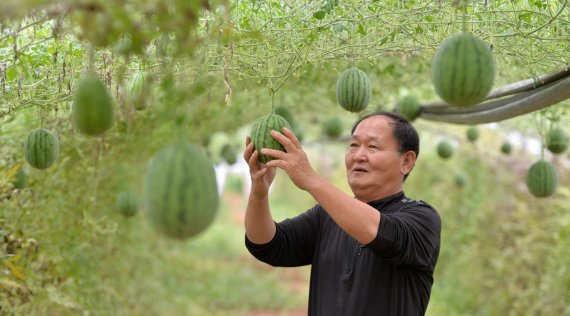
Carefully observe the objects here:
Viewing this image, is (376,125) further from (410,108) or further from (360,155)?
(410,108)

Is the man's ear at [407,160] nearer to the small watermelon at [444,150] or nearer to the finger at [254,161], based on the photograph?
the finger at [254,161]

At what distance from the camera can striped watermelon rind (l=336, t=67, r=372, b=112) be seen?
10.8ft

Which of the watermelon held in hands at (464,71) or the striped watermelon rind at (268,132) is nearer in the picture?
the watermelon held in hands at (464,71)

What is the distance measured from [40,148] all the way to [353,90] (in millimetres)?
1472

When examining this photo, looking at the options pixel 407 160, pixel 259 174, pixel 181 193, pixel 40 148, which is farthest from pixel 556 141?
pixel 181 193

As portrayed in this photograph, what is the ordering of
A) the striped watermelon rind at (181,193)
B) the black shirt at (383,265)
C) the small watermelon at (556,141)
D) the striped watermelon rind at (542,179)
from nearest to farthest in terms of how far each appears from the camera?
1. the striped watermelon rind at (181,193)
2. the black shirt at (383,265)
3. the striped watermelon rind at (542,179)
4. the small watermelon at (556,141)

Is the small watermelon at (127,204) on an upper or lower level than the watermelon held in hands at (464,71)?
lower

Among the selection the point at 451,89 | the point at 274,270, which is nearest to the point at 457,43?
the point at 451,89

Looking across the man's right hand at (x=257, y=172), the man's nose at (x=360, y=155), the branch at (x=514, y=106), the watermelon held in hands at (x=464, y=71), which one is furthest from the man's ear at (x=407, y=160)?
the watermelon held in hands at (x=464, y=71)

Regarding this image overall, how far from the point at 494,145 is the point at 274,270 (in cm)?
502

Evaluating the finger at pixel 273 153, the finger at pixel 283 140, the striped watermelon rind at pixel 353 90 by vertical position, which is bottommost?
the finger at pixel 273 153

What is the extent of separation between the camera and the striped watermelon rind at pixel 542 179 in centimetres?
424

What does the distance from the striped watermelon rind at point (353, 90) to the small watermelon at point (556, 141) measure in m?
1.75

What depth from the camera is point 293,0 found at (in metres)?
3.14
